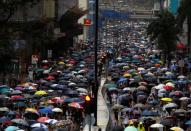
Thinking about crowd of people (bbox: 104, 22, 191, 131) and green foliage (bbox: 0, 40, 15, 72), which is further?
green foliage (bbox: 0, 40, 15, 72)

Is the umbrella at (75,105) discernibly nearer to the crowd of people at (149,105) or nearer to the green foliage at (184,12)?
the crowd of people at (149,105)

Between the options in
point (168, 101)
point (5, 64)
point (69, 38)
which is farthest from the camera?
point (69, 38)

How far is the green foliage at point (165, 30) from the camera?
219ft

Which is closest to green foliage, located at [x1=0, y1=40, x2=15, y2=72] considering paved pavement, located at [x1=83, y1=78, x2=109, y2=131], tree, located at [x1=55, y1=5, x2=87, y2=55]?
paved pavement, located at [x1=83, y1=78, x2=109, y2=131]

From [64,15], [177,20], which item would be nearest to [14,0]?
[177,20]

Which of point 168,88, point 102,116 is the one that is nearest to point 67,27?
point 168,88

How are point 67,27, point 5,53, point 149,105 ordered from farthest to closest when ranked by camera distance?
point 67,27, point 5,53, point 149,105

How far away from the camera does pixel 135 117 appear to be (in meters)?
27.6

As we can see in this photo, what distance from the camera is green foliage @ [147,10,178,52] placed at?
6688 centimetres

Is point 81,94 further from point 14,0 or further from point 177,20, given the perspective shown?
point 177,20

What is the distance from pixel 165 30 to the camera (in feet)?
220

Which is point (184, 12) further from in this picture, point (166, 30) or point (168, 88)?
point (168, 88)

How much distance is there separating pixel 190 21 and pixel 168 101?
41.6 meters

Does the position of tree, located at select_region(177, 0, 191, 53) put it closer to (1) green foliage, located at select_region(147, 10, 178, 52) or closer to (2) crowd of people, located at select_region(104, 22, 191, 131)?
(1) green foliage, located at select_region(147, 10, 178, 52)
